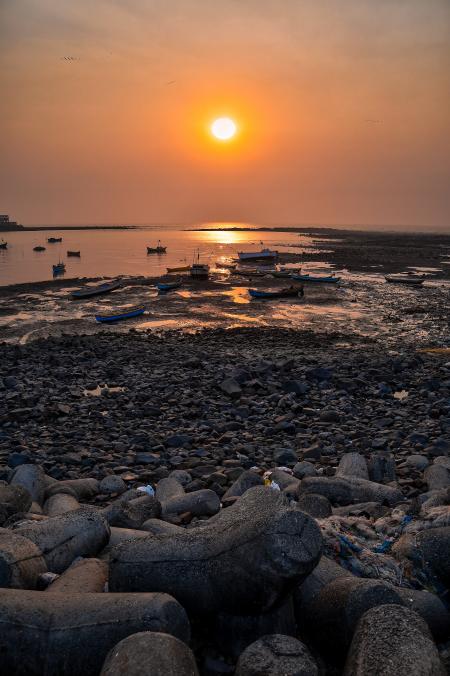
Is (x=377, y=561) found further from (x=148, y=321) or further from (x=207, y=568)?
(x=148, y=321)

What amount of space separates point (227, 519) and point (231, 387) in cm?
1017

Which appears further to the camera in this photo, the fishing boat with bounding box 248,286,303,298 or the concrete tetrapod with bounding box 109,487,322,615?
the fishing boat with bounding box 248,286,303,298

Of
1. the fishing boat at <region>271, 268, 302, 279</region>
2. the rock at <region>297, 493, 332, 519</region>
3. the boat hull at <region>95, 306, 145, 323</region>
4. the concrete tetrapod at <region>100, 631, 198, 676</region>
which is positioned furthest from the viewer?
the fishing boat at <region>271, 268, 302, 279</region>

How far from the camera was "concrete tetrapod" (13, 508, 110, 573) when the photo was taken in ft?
16.0

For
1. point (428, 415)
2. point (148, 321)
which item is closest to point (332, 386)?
point (428, 415)

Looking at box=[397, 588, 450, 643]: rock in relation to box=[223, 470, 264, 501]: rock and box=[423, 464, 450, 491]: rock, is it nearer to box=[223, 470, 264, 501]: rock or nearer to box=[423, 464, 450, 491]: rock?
box=[223, 470, 264, 501]: rock

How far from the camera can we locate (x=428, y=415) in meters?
12.3

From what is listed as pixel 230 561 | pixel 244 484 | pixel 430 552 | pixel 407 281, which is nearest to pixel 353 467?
pixel 244 484

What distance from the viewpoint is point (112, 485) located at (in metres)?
8.58

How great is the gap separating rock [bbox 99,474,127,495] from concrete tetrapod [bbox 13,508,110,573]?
327cm

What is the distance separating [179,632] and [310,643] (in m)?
1.06

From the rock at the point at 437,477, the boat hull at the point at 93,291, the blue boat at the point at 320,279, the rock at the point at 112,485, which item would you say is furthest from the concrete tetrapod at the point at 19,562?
the blue boat at the point at 320,279

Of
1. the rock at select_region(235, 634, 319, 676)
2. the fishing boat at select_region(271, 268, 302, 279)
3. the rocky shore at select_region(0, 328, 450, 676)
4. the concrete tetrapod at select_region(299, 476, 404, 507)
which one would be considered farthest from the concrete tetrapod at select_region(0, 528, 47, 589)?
the fishing boat at select_region(271, 268, 302, 279)

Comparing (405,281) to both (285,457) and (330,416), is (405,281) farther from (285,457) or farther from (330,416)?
(285,457)
